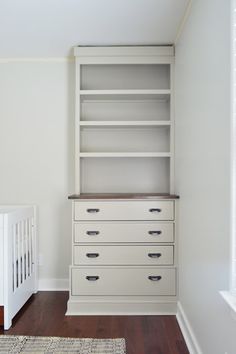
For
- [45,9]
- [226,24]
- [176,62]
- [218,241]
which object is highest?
[45,9]

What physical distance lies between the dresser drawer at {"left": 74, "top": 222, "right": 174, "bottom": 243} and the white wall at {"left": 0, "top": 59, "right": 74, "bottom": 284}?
56 centimetres

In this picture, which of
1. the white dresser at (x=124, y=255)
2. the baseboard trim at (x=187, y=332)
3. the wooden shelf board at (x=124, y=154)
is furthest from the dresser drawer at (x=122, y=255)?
the wooden shelf board at (x=124, y=154)

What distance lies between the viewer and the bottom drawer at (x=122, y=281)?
259 centimetres

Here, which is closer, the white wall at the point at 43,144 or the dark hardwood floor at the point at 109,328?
the dark hardwood floor at the point at 109,328

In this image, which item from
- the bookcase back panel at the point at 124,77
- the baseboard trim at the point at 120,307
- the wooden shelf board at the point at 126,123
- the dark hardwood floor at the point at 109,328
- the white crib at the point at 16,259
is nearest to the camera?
the dark hardwood floor at the point at 109,328

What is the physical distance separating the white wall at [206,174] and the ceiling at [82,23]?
0.23m

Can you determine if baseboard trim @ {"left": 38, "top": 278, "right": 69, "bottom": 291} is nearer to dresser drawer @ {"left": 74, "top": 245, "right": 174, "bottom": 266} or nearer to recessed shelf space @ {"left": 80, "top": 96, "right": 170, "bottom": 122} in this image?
dresser drawer @ {"left": 74, "top": 245, "right": 174, "bottom": 266}

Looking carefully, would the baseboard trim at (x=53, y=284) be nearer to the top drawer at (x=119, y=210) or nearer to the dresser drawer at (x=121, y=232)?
the dresser drawer at (x=121, y=232)

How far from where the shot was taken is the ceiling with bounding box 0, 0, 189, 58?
2.16 m

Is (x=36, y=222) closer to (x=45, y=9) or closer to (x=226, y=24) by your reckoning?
(x=45, y=9)

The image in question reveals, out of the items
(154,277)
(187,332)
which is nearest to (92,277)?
(154,277)

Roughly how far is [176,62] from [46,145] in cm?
151

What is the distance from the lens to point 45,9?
7.27 feet

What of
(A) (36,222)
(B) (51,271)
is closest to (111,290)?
(B) (51,271)
